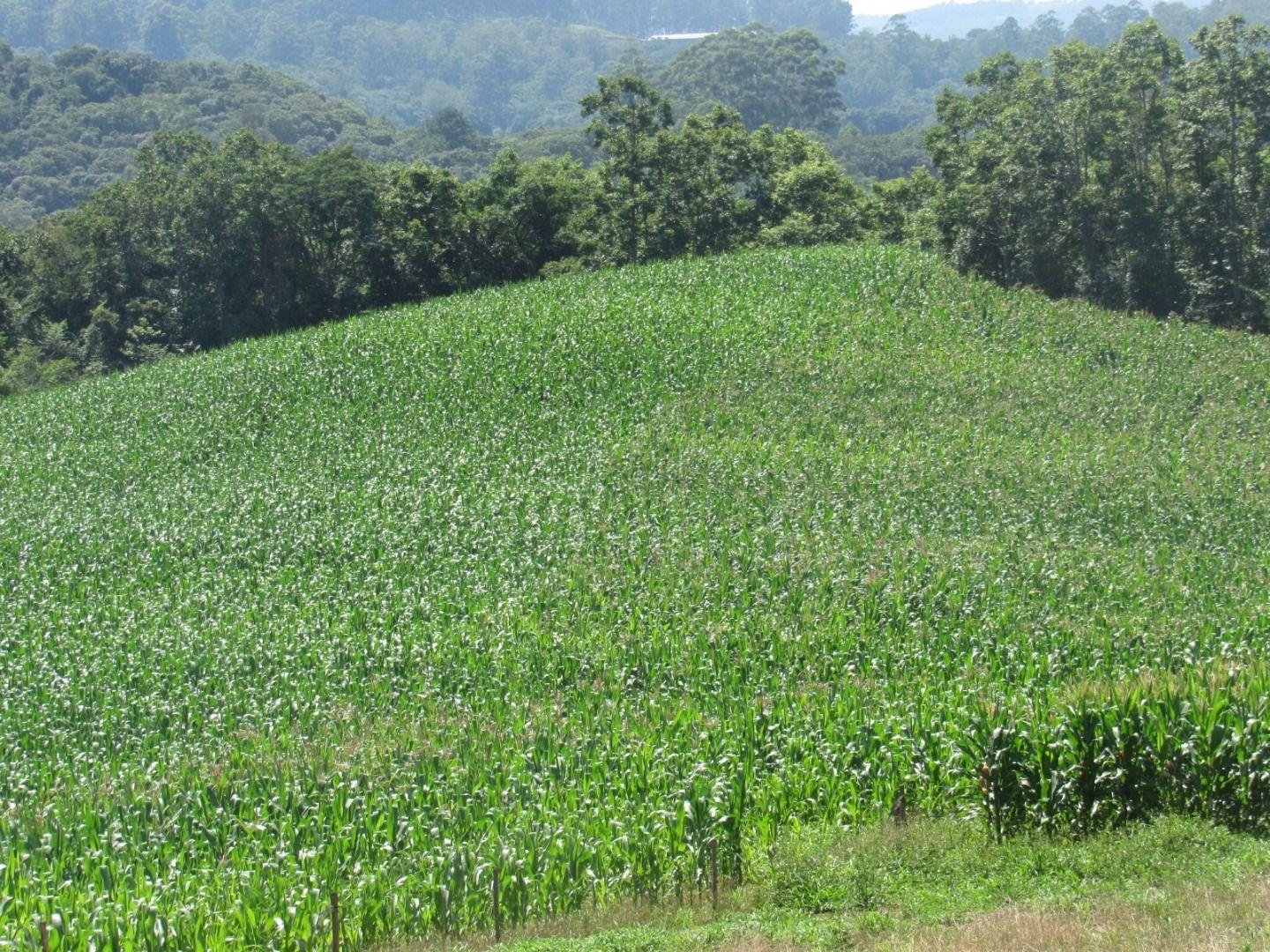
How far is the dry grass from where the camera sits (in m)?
6.43

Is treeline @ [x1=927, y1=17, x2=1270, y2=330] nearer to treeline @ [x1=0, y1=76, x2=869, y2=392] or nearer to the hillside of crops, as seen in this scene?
the hillside of crops

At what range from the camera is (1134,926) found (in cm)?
666

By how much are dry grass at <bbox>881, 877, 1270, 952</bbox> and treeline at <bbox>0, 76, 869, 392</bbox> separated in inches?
1400

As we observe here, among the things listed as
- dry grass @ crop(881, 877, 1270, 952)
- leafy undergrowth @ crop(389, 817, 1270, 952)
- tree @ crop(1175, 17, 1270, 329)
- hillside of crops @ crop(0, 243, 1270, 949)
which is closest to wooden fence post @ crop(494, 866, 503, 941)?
leafy undergrowth @ crop(389, 817, 1270, 952)

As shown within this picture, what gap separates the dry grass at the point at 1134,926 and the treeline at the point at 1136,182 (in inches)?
1243

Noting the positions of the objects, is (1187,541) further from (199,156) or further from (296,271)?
(199,156)

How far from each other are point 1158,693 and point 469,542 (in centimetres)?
1167

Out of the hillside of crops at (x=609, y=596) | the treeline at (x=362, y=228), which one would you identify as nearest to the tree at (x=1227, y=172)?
the hillside of crops at (x=609, y=596)

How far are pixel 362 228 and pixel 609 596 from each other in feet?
96.7

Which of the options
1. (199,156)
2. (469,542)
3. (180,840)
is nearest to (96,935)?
(180,840)

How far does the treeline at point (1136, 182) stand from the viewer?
113 feet

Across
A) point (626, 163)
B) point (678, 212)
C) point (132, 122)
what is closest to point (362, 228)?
point (626, 163)

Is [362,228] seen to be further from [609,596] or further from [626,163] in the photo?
[609,596]

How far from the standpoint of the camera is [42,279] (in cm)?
4528
